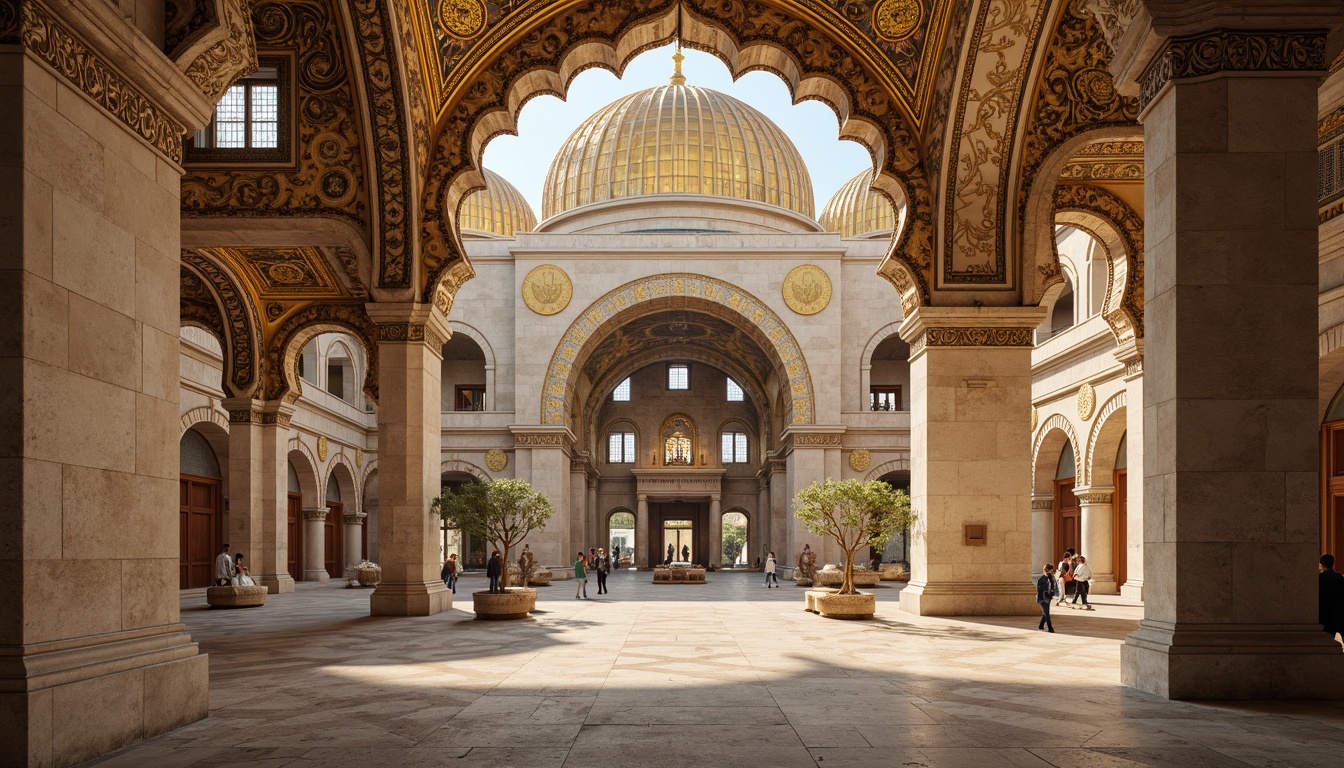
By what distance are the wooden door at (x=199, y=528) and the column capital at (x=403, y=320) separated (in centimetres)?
1067

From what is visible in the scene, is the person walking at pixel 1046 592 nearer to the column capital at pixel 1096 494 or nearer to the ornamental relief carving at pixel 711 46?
the ornamental relief carving at pixel 711 46

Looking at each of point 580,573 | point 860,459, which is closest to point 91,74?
point 580,573

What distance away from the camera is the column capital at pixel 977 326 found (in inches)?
586

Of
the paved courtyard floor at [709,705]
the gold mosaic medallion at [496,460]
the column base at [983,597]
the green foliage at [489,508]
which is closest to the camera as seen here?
the paved courtyard floor at [709,705]

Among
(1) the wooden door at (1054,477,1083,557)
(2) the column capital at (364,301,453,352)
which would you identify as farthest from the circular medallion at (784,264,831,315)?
(2) the column capital at (364,301,453,352)

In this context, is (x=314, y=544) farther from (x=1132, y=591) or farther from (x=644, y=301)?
(x=1132, y=591)

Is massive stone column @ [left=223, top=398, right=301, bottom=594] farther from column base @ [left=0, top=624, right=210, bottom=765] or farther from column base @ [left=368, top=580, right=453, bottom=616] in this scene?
column base @ [left=0, top=624, right=210, bottom=765]

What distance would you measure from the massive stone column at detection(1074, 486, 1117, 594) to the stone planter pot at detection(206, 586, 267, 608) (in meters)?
17.7

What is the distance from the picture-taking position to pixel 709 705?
7.52 meters

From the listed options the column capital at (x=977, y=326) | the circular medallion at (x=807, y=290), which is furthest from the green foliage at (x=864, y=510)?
the circular medallion at (x=807, y=290)

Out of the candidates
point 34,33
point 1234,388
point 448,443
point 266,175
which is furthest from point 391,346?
point 448,443

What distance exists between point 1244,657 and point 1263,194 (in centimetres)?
323

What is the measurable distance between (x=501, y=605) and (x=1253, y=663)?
1082cm

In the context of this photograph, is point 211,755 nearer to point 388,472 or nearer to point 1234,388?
point 1234,388
